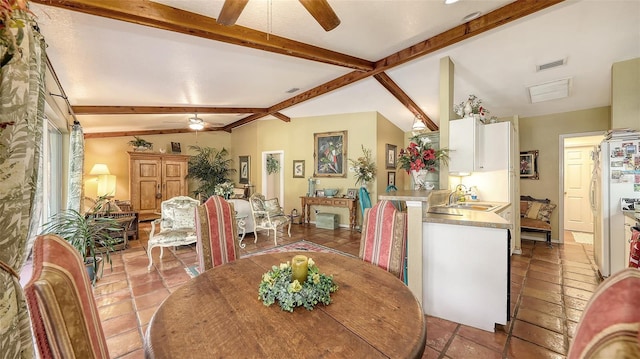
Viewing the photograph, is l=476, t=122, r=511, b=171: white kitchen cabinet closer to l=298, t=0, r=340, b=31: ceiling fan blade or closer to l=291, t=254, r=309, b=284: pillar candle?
l=298, t=0, r=340, b=31: ceiling fan blade

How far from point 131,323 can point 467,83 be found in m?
5.14

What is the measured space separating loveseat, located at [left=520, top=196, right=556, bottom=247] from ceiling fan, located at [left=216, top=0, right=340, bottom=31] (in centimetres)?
492

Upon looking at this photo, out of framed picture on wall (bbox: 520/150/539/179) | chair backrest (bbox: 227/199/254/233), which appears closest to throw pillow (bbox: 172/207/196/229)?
chair backrest (bbox: 227/199/254/233)

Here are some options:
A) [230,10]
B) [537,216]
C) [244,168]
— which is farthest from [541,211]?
[244,168]

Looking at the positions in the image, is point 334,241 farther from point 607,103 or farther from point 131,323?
point 607,103

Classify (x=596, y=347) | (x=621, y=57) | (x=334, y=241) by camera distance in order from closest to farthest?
(x=596, y=347) → (x=621, y=57) → (x=334, y=241)

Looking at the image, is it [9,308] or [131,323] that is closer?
[9,308]

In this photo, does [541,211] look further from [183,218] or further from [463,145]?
[183,218]

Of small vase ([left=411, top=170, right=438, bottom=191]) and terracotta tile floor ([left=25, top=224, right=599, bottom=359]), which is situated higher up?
small vase ([left=411, top=170, right=438, bottom=191])

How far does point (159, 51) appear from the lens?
2631mm

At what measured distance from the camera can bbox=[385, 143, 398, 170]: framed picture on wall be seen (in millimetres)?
5984

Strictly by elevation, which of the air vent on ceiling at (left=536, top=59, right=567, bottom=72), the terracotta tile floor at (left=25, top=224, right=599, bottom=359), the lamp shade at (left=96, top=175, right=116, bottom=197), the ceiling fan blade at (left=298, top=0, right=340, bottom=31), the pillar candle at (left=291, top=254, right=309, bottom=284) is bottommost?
the terracotta tile floor at (left=25, top=224, right=599, bottom=359)

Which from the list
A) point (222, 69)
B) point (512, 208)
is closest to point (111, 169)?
point (222, 69)

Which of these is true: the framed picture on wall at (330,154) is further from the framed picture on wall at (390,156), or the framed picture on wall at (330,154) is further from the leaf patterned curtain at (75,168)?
the leaf patterned curtain at (75,168)
